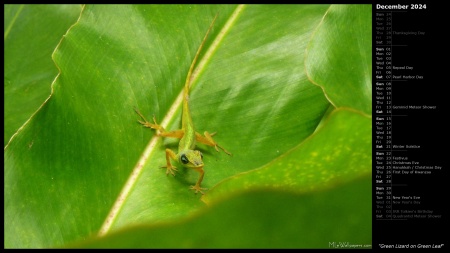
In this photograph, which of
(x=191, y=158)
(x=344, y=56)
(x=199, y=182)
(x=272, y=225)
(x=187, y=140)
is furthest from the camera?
(x=187, y=140)

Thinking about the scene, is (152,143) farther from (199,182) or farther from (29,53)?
(29,53)

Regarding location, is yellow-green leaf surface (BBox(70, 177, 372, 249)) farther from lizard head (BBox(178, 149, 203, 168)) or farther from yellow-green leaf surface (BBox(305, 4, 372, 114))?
lizard head (BBox(178, 149, 203, 168))

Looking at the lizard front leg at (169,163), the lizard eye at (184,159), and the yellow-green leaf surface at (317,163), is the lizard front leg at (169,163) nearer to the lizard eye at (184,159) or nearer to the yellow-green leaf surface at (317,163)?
the lizard eye at (184,159)

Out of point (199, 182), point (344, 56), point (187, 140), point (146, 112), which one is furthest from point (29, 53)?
point (344, 56)

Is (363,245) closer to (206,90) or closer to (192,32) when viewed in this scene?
(206,90)

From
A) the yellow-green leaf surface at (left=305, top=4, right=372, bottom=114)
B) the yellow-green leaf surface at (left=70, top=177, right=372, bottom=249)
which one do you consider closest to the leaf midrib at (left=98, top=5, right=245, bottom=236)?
the yellow-green leaf surface at (left=305, top=4, right=372, bottom=114)

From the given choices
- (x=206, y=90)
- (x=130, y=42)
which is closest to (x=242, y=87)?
(x=206, y=90)
